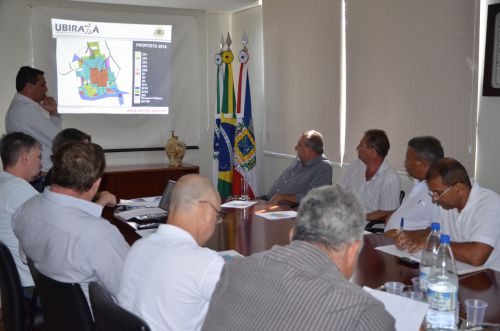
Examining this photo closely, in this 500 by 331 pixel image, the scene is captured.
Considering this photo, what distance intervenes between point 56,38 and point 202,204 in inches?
201

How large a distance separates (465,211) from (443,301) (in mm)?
1005

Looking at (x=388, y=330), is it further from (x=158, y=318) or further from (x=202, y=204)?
(x=202, y=204)

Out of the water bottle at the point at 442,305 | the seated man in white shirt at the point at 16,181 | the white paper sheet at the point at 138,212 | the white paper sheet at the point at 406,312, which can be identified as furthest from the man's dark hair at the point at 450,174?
the seated man in white shirt at the point at 16,181

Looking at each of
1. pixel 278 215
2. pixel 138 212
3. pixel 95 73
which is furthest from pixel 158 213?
pixel 95 73

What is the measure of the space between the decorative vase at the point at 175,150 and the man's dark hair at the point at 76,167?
4.19 m

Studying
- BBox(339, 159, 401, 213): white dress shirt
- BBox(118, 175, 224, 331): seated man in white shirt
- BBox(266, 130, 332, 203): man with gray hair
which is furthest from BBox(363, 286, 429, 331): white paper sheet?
BBox(266, 130, 332, 203): man with gray hair

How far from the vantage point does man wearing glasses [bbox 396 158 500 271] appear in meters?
2.39

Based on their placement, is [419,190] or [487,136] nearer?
[419,190]

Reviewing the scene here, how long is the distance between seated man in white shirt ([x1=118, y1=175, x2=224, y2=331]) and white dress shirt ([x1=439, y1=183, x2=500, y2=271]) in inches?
55.7

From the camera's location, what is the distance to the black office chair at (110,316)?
1405 mm

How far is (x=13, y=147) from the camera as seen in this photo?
3.04m

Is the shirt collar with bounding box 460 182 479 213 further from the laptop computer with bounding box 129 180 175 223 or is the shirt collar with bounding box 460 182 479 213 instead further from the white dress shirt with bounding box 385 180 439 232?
the laptop computer with bounding box 129 180 175 223

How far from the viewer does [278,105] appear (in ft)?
21.0

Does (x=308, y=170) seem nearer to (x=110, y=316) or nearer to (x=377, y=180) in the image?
(x=377, y=180)
